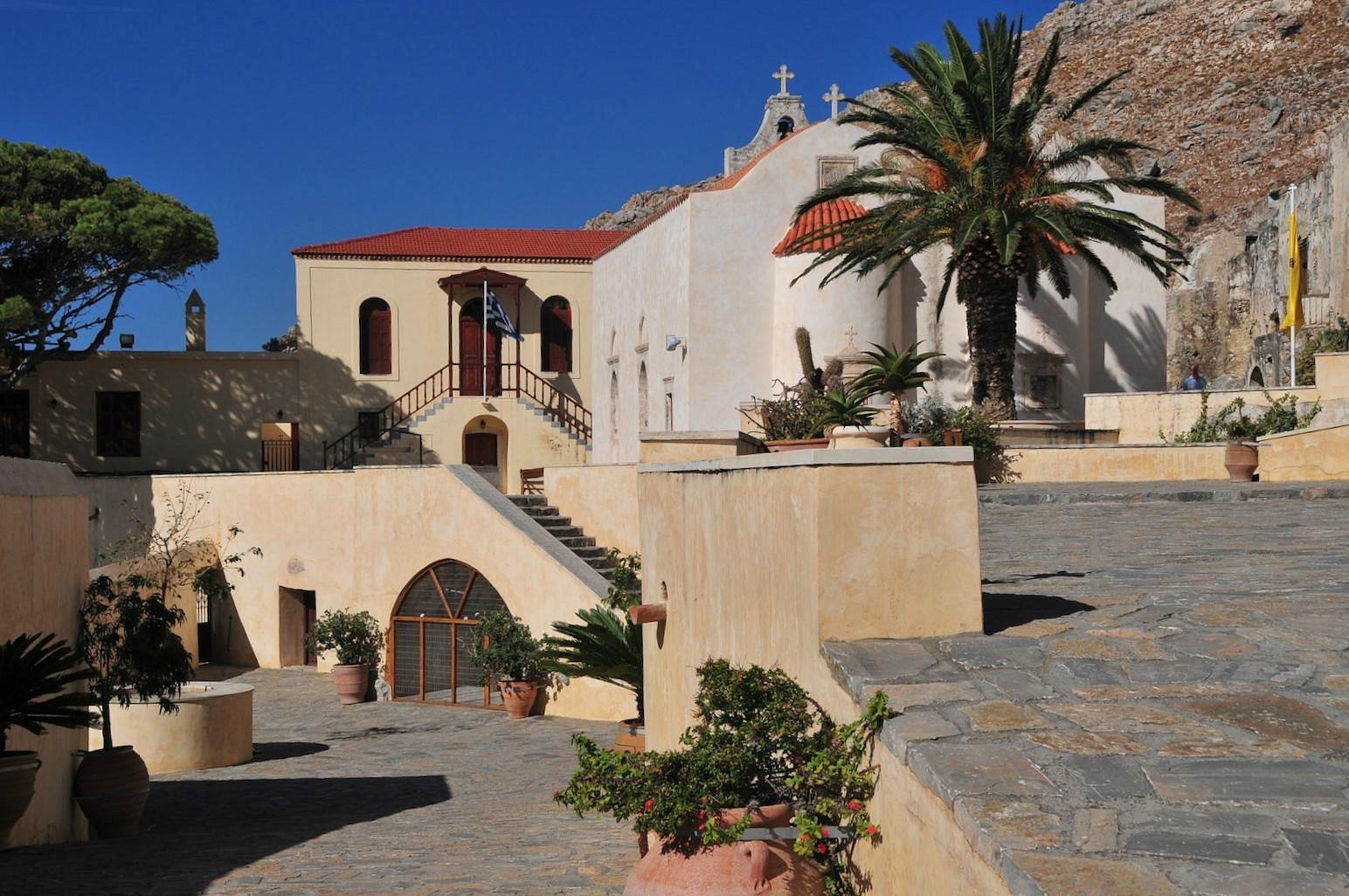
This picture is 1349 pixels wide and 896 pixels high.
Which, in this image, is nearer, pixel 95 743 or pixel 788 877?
pixel 788 877

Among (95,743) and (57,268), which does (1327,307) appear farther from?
(57,268)

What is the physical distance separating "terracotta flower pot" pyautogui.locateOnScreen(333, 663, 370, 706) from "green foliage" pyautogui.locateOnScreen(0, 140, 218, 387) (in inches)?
574

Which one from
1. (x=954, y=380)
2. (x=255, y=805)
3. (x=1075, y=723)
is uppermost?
(x=954, y=380)

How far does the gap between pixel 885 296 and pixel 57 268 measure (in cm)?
2023

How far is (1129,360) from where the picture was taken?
2884 cm

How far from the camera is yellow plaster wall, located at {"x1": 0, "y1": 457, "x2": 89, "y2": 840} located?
10695mm

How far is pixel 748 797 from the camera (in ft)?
18.5

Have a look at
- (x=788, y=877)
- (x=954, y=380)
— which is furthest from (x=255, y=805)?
(x=954, y=380)

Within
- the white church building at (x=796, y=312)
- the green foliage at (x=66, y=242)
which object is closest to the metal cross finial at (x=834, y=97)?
the white church building at (x=796, y=312)

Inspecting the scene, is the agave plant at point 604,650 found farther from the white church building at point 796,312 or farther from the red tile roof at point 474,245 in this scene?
the red tile roof at point 474,245

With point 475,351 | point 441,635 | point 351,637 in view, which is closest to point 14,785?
point 441,635

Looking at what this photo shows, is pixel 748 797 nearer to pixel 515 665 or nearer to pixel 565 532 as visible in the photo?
pixel 515 665

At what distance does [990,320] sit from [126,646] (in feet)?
48.9

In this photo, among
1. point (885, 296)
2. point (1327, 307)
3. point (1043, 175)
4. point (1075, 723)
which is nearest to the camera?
point (1075, 723)
